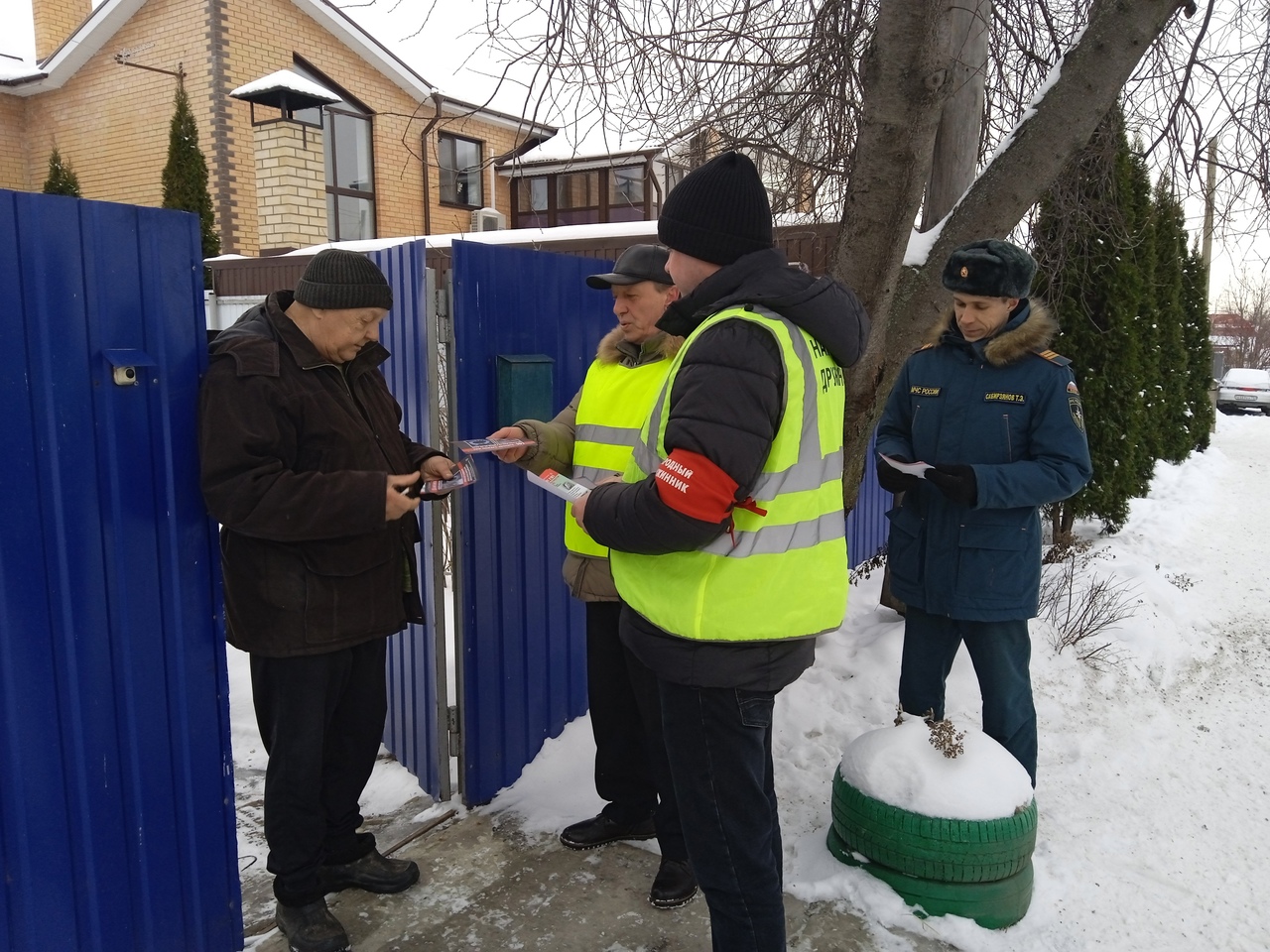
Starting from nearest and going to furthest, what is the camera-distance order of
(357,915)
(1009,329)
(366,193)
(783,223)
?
(357,915) → (1009,329) → (783,223) → (366,193)

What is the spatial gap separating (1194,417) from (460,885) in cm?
1460

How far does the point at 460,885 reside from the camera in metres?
2.96

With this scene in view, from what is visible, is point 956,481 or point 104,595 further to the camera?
point 956,481

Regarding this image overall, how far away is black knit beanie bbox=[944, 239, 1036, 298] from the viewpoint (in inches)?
117

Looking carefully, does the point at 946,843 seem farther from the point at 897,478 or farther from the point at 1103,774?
the point at 1103,774

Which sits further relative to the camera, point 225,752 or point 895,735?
point 895,735

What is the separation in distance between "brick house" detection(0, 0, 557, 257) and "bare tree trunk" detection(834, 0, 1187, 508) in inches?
373

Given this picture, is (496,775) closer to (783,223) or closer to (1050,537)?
(783,223)

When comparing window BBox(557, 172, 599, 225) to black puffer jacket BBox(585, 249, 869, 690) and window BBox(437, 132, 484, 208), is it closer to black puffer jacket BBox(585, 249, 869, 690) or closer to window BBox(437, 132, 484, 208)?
window BBox(437, 132, 484, 208)

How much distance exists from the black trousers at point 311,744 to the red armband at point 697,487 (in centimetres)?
122

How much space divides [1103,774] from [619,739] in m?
2.15

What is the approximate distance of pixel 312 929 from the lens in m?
2.59

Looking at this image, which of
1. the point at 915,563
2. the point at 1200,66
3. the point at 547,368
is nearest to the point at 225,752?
the point at 547,368

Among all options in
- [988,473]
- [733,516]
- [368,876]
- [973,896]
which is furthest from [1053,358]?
[368,876]
